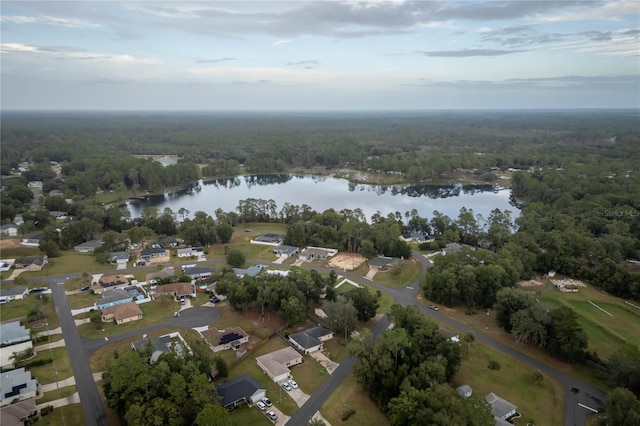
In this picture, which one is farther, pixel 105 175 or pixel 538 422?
pixel 105 175

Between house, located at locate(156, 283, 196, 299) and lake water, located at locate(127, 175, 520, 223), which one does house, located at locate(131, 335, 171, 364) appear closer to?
house, located at locate(156, 283, 196, 299)

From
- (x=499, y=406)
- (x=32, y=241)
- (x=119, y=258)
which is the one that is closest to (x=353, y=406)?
(x=499, y=406)

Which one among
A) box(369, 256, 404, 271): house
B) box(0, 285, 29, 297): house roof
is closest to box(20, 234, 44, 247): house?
box(0, 285, 29, 297): house roof

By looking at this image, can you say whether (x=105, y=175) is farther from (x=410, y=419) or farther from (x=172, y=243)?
(x=410, y=419)

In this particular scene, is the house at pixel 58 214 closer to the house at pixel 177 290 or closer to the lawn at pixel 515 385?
the house at pixel 177 290

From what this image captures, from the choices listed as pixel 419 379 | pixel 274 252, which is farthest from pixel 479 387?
pixel 274 252

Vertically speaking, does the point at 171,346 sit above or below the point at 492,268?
below
